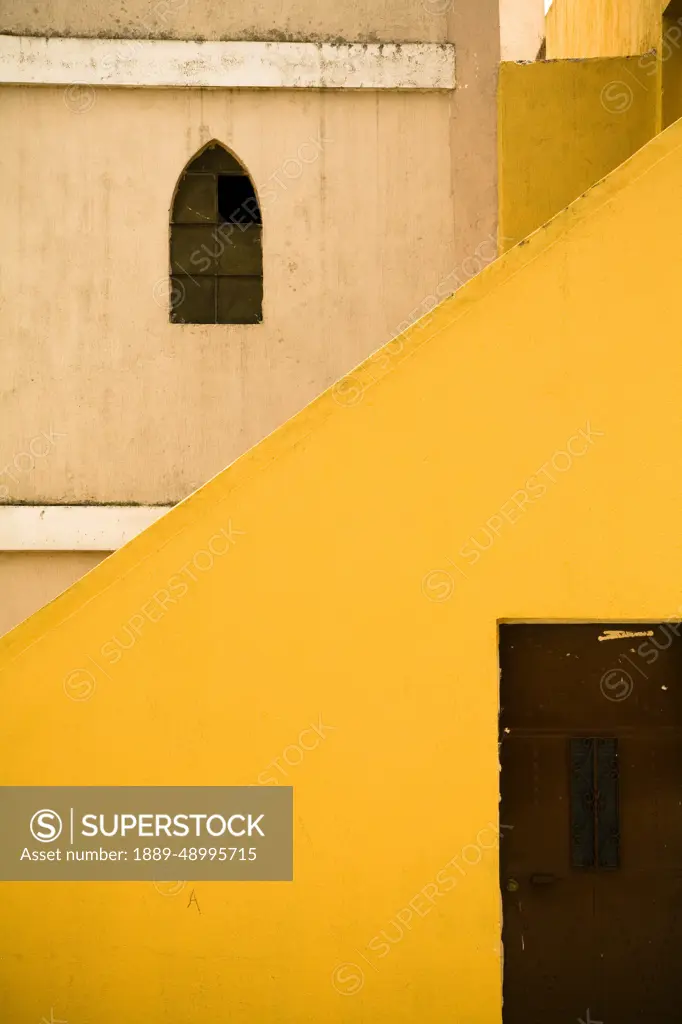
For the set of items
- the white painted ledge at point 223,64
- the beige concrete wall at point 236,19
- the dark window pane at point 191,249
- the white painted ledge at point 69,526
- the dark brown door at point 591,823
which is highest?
the beige concrete wall at point 236,19

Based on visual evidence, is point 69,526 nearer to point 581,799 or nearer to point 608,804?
point 581,799

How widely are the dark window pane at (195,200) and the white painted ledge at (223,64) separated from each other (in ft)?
2.39

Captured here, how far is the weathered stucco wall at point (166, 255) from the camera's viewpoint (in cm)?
846

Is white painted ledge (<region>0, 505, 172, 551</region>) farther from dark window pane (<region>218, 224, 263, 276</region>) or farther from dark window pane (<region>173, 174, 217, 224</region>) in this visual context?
dark window pane (<region>173, 174, 217, 224</region>)

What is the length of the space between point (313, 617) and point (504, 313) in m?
1.79

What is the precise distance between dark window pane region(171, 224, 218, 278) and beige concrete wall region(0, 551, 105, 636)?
2.37 metres

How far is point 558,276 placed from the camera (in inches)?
213

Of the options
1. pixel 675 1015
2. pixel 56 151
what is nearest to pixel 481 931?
pixel 675 1015

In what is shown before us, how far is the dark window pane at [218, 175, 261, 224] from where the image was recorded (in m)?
8.65

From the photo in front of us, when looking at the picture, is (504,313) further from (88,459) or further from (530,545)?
(88,459)

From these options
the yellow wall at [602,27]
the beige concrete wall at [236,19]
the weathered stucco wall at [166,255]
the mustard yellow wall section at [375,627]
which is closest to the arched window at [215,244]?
the weathered stucco wall at [166,255]

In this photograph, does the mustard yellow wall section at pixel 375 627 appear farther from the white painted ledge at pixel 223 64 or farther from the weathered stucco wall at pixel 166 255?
the white painted ledge at pixel 223 64

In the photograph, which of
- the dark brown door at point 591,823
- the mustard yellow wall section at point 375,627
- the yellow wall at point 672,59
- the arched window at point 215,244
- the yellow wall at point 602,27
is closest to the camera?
the mustard yellow wall section at point 375,627

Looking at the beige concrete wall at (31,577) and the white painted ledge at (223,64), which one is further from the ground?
the white painted ledge at (223,64)
